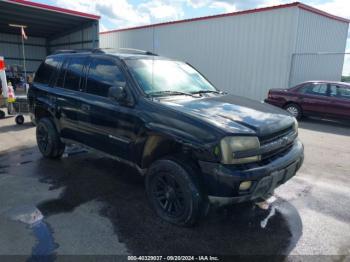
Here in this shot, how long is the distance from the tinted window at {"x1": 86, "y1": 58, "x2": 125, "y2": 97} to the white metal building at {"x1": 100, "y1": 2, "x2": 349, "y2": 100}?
10910 mm

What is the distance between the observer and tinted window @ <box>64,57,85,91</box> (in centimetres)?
446

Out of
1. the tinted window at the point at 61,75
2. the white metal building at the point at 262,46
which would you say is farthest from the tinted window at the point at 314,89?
the tinted window at the point at 61,75

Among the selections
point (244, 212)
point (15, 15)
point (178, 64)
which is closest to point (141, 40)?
point (15, 15)

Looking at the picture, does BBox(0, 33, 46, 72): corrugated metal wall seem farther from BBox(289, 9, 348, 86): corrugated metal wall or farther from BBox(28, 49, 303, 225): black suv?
BBox(28, 49, 303, 225): black suv

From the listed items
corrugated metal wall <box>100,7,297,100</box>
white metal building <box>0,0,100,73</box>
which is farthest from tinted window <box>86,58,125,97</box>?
white metal building <box>0,0,100,73</box>

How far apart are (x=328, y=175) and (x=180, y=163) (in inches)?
122

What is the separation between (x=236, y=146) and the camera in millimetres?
2822

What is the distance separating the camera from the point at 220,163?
2816mm

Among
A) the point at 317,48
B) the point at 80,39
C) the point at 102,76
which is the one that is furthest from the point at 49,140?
the point at 80,39

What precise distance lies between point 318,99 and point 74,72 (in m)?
8.07

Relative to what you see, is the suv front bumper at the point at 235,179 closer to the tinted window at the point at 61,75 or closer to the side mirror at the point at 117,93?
the side mirror at the point at 117,93

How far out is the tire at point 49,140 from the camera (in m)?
5.08

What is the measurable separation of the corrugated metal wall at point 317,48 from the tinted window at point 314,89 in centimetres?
324

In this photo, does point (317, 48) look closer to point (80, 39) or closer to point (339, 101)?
point (339, 101)
